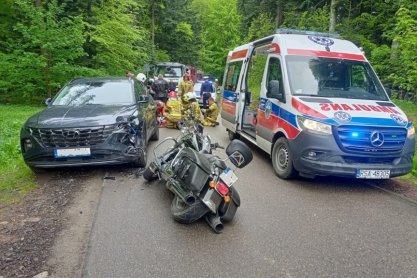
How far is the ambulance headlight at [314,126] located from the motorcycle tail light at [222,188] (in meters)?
2.12

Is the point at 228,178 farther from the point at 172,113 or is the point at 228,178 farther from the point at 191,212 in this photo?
the point at 172,113

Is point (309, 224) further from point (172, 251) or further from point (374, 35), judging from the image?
point (374, 35)

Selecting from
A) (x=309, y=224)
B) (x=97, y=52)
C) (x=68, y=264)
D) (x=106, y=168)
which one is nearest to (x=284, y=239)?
(x=309, y=224)

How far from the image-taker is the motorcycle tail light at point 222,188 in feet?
13.8

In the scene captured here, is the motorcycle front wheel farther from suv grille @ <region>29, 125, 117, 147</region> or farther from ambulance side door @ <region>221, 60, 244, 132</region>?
ambulance side door @ <region>221, 60, 244, 132</region>

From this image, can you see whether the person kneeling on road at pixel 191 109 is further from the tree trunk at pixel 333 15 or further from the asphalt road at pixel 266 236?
the tree trunk at pixel 333 15

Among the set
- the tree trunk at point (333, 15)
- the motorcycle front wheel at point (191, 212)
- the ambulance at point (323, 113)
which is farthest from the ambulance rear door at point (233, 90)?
the tree trunk at point (333, 15)

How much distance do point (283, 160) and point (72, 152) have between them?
3620mm

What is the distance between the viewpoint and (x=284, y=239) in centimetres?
411

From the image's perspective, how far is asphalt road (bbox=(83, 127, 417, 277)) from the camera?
11.5 ft

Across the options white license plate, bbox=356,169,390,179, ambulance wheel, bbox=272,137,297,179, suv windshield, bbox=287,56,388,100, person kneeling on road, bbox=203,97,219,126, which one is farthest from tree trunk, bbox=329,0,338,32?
white license plate, bbox=356,169,390,179

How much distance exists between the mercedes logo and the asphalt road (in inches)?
33.3

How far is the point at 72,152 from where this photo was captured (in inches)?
233

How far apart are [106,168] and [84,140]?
3.59 feet
